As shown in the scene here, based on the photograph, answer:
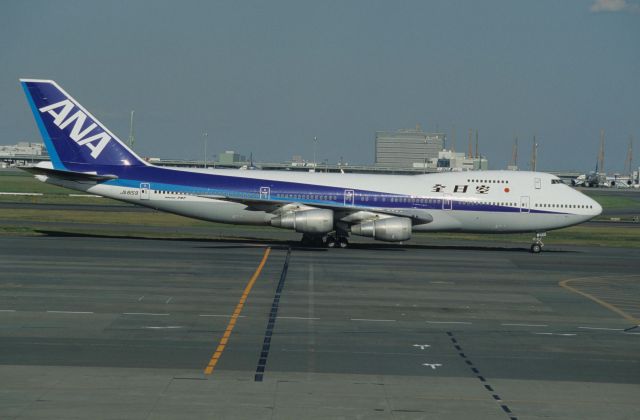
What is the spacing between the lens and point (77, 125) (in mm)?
51156

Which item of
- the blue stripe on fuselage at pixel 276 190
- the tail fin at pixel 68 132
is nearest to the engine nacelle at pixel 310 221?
the blue stripe on fuselage at pixel 276 190

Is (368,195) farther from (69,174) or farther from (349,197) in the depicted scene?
(69,174)

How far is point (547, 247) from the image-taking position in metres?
54.6

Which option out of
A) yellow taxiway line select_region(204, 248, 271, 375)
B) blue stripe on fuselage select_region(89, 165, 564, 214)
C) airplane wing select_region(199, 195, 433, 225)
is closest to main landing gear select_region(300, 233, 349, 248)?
airplane wing select_region(199, 195, 433, 225)

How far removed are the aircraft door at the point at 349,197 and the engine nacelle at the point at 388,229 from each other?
255 centimetres

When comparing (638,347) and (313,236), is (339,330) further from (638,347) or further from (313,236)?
(313,236)

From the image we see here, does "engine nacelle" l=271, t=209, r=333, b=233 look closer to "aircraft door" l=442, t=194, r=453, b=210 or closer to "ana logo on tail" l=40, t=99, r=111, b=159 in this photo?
"aircraft door" l=442, t=194, r=453, b=210

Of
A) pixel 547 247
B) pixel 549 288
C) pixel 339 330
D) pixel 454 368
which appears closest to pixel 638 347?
pixel 454 368

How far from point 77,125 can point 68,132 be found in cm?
66

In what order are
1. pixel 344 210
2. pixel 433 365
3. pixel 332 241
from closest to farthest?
pixel 433 365
pixel 344 210
pixel 332 241

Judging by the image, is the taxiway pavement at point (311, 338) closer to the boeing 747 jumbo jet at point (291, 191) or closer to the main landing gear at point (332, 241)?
the main landing gear at point (332, 241)

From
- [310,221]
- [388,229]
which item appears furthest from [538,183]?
[310,221]

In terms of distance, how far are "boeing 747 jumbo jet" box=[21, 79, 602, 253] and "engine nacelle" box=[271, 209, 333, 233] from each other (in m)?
1.24

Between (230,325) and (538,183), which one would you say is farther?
(538,183)
